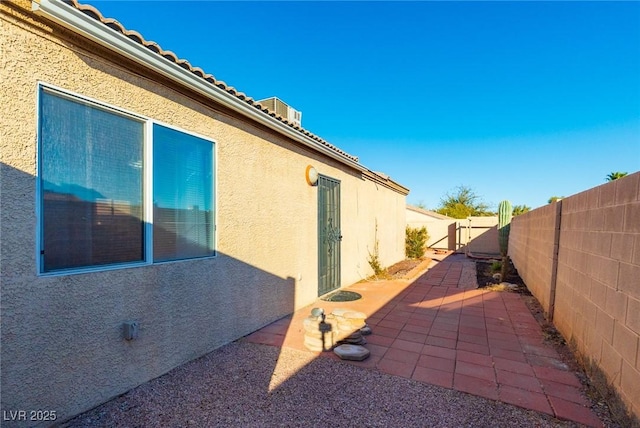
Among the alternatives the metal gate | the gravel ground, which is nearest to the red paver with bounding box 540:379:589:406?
the gravel ground

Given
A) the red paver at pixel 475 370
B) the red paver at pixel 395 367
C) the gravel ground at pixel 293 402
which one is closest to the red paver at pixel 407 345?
the red paver at pixel 395 367

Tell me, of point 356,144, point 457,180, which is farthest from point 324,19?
point 457,180

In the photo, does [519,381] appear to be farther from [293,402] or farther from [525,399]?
[293,402]

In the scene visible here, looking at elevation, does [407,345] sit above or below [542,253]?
below

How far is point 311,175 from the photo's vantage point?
7.31 m

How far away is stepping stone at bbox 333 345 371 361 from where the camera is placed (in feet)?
14.2

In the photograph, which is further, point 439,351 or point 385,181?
point 385,181

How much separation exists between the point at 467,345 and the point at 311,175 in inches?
192

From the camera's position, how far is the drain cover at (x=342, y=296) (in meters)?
7.86

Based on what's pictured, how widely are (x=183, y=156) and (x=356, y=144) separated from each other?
62.7 ft

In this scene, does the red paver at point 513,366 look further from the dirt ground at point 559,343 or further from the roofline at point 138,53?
the roofline at point 138,53

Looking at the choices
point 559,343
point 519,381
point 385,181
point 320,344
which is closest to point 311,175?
point 320,344

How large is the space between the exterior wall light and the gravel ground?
4.38 meters

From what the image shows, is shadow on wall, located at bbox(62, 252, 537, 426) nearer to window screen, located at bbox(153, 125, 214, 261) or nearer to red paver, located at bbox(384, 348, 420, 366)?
red paver, located at bbox(384, 348, 420, 366)
